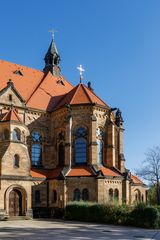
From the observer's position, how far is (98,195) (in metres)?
35.9

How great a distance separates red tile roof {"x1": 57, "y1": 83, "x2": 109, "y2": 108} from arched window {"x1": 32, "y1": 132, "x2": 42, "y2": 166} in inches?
173

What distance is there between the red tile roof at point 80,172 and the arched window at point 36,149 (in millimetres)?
4556

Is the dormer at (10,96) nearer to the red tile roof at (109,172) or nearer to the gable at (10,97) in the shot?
the gable at (10,97)

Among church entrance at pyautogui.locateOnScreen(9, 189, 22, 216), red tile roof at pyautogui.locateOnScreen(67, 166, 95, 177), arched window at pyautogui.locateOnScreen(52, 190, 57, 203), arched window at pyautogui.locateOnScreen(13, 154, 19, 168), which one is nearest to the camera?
Result: church entrance at pyautogui.locateOnScreen(9, 189, 22, 216)

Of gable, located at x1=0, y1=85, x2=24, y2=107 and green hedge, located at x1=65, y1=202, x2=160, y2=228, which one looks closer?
green hedge, located at x1=65, y1=202, x2=160, y2=228

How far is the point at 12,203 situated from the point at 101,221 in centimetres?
852

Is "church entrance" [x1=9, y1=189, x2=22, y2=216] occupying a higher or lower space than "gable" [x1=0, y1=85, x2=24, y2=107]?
lower

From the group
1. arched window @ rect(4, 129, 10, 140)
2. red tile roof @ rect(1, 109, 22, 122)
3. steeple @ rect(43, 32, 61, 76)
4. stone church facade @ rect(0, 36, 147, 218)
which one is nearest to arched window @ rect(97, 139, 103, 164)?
stone church facade @ rect(0, 36, 147, 218)

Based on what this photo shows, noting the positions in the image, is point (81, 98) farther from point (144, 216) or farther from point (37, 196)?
point (144, 216)

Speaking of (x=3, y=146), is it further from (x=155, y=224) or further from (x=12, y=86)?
(x=155, y=224)

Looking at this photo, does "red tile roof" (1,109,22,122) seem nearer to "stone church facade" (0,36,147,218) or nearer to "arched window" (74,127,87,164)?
"stone church facade" (0,36,147,218)

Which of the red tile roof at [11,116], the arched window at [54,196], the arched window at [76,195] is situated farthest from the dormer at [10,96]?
the arched window at [76,195]

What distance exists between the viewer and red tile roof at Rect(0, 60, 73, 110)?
4294cm

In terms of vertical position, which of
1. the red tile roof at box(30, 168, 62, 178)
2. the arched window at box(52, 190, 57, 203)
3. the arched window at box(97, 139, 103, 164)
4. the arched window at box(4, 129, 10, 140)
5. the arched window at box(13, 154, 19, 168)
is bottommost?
the arched window at box(52, 190, 57, 203)
